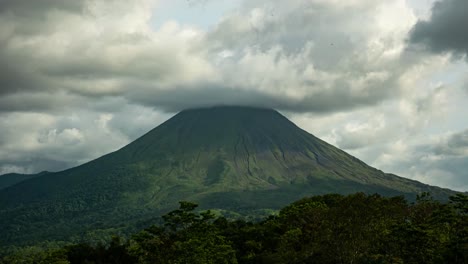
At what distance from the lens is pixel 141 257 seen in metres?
54.8

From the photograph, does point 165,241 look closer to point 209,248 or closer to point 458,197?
point 209,248

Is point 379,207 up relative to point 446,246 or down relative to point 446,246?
up

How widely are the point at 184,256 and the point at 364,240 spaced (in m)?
19.1

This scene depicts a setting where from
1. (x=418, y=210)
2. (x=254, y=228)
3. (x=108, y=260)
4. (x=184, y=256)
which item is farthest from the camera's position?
(x=254, y=228)

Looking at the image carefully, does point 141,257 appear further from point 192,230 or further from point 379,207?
point 379,207

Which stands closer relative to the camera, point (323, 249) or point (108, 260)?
point (323, 249)

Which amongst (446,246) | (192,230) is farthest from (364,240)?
(192,230)

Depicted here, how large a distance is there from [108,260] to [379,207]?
3863cm

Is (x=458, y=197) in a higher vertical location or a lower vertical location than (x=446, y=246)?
higher

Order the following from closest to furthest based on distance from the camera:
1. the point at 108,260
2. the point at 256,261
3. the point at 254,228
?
the point at 256,261 → the point at 108,260 → the point at 254,228

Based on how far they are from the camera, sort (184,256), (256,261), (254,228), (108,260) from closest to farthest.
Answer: (184,256) → (256,261) → (108,260) → (254,228)

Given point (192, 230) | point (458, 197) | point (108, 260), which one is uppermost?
point (458, 197)

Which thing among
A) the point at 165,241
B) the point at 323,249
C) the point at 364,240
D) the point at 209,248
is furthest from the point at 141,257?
the point at 364,240

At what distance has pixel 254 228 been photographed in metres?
80.9
